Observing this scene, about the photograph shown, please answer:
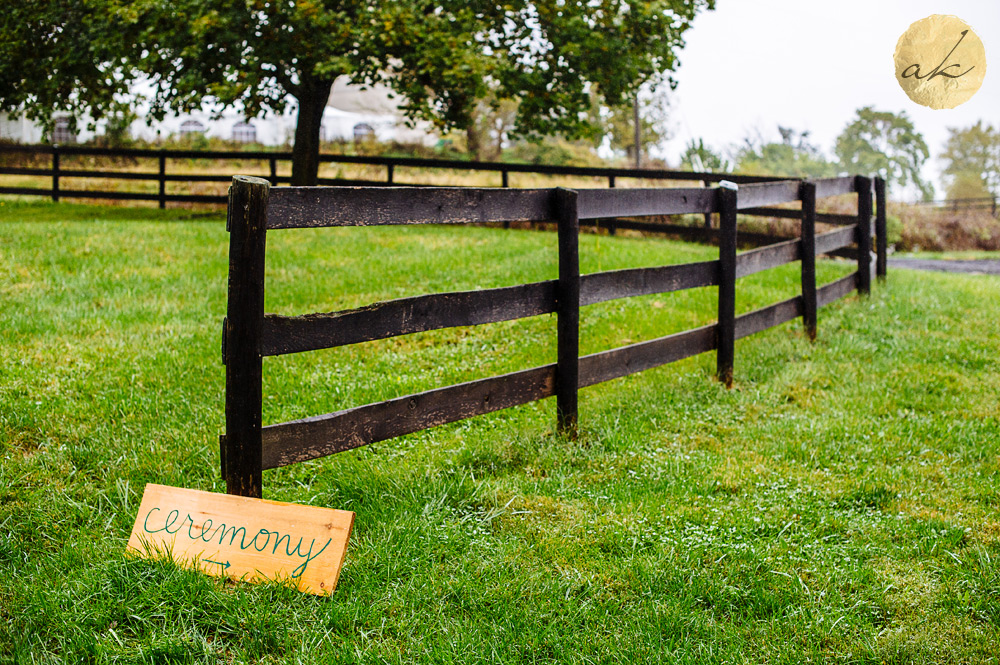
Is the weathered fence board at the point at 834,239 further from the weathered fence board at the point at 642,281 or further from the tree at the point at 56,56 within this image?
the tree at the point at 56,56

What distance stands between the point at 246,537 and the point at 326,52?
45.9 feet

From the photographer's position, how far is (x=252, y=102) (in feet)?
53.4

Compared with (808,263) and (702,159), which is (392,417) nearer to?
(808,263)

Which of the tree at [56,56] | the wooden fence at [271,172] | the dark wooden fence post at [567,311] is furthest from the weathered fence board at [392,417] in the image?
the tree at [56,56]

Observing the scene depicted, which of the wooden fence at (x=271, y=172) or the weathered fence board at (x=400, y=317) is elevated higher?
the wooden fence at (x=271, y=172)

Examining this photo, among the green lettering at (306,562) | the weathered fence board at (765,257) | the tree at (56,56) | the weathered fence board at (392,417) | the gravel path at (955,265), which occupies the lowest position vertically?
the green lettering at (306,562)

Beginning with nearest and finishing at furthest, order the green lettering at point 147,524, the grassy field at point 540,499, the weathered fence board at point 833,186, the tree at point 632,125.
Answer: the grassy field at point 540,499 → the green lettering at point 147,524 → the weathered fence board at point 833,186 → the tree at point 632,125

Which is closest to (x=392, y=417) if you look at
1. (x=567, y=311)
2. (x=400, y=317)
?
(x=400, y=317)

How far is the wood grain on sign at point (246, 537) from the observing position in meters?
3.07

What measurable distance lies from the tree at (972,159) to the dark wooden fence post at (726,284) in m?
43.2

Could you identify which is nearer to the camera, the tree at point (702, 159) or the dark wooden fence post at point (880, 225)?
the dark wooden fence post at point (880, 225)

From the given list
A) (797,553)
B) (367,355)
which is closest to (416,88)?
(367,355)

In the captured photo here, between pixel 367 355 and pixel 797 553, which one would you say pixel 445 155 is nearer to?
pixel 367 355

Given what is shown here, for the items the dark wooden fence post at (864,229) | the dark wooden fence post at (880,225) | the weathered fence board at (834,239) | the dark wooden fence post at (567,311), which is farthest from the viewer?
the dark wooden fence post at (880,225)
